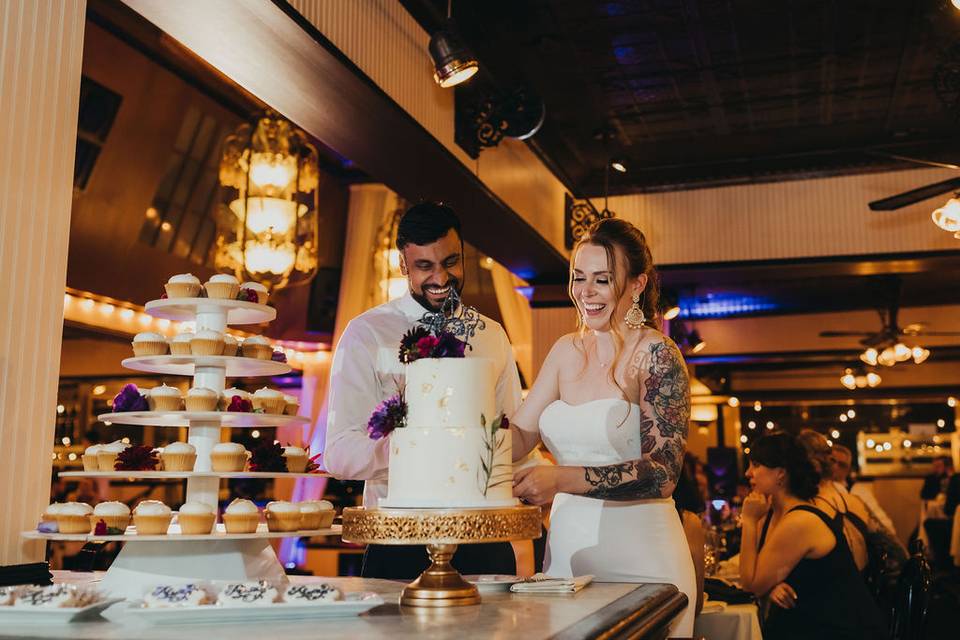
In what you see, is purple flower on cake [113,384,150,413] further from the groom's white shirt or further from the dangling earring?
the dangling earring

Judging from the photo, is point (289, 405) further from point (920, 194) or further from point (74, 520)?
point (920, 194)

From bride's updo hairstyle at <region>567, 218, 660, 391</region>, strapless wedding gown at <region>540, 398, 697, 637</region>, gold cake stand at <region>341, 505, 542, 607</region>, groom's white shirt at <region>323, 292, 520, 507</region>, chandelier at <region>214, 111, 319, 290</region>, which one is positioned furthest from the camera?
chandelier at <region>214, 111, 319, 290</region>

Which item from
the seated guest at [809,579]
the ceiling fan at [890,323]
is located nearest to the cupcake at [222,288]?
the seated guest at [809,579]

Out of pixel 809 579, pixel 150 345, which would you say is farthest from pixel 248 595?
pixel 809 579

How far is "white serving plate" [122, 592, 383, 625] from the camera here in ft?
5.22

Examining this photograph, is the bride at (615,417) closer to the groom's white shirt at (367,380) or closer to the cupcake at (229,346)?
the groom's white shirt at (367,380)

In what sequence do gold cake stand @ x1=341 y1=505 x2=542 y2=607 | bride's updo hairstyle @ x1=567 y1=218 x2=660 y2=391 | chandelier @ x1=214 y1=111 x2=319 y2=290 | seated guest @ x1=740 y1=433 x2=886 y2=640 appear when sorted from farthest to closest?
chandelier @ x1=214 y1=111 x2=319 y2=290, seated guest @ x1=740 y1=433 x2=886 y2=640, bride's updo hairstyle @ x1=567 y1=218 x2=660 y2=391, gold cake stand @ x1=341 y1=505 x2=542 y2=607

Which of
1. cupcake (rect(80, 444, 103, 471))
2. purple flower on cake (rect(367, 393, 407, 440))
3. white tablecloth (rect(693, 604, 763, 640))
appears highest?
purple flower on cake (rect(367, 393, 407, 440))

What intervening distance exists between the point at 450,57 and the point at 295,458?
294cm

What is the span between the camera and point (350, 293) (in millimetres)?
10656

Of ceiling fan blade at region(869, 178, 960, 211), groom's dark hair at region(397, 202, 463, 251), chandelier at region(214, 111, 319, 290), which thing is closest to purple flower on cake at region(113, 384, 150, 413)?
groom's dark hair at region(397, 202, 463, 251)

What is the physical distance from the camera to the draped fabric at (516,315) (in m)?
10.2

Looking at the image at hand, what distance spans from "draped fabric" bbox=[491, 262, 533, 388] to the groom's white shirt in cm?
699

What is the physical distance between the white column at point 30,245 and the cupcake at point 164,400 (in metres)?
0.36
